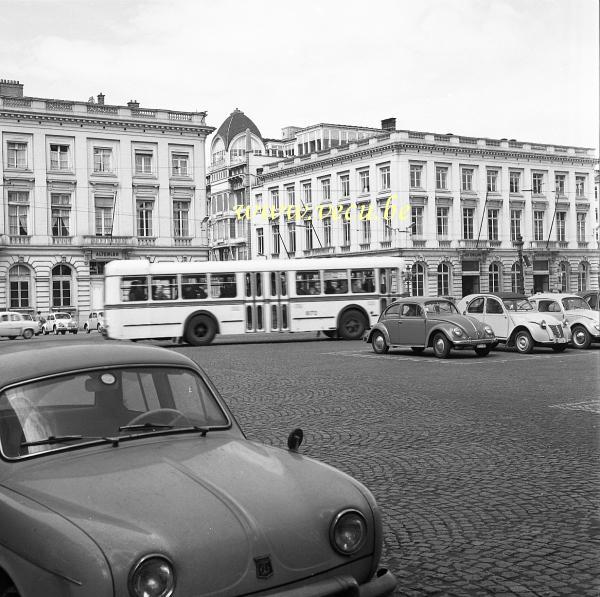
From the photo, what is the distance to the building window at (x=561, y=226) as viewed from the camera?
72.6 m

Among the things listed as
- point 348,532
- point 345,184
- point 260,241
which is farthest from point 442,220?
point 348,532

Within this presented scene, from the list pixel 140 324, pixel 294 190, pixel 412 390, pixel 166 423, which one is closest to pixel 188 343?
pixel 140 324

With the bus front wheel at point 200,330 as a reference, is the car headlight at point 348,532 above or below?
above

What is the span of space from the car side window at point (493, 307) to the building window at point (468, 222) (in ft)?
152

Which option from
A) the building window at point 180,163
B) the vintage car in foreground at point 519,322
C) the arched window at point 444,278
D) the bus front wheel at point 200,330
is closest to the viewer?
the vintage car in foreground at point 519,322

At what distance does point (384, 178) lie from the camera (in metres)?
66.4

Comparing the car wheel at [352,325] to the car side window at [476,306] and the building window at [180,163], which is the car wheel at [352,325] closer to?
the car side window at [476,306]

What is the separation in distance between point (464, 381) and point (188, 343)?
1496 cm

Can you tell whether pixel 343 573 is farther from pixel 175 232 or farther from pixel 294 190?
pixel 294 190

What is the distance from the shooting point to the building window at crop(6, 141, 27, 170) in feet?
177

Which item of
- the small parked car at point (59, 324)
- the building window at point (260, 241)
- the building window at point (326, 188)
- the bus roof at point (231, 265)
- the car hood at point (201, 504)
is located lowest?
the small parked car at point (59, 324)

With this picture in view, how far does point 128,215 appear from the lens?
5738cm

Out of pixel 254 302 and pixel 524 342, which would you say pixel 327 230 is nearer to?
pixel 254 302

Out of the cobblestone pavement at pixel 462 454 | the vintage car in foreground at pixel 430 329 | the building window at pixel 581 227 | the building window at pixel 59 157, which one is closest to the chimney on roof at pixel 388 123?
the building window at pixel 581 227
